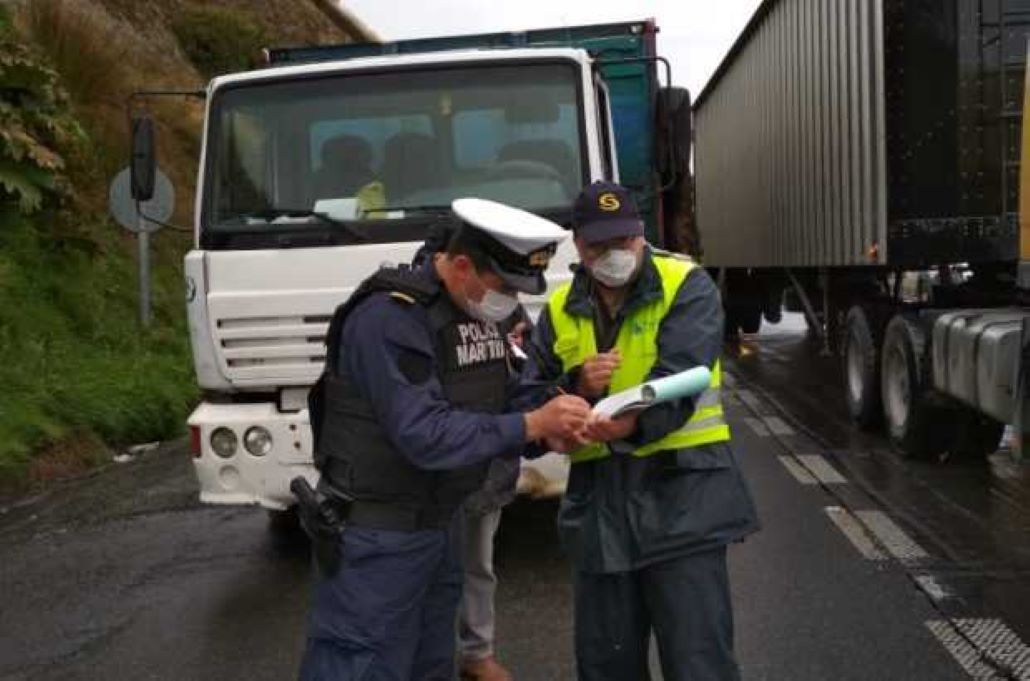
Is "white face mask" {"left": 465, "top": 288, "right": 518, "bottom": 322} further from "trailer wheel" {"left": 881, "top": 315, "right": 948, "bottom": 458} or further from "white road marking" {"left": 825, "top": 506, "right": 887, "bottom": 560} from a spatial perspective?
"trailer wheel" {"left": 881, "top": 315, "right": 948, "bottom": 458}

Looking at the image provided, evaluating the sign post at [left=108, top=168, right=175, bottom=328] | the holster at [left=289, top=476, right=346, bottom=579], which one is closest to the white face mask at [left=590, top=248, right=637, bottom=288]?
the holster at [left=289, top=476, right=346, bottom=579]

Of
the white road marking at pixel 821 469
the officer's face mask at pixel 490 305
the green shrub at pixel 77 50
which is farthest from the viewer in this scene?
the green shrub at pixel 77 50

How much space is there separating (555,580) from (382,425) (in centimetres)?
319

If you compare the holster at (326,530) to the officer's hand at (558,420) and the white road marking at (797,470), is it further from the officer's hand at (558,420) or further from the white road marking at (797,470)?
the white road marking at (797,470)

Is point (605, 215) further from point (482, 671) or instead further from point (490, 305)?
point (482, 671)

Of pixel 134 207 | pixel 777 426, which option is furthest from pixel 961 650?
pixel 134 207

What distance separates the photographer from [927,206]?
7.98 m

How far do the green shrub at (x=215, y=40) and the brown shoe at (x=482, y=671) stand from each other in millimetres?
21587

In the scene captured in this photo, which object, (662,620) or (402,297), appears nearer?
(402,297)

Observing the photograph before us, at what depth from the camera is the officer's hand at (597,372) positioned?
3.01 meters

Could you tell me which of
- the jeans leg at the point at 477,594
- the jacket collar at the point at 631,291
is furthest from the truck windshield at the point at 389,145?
the jacket collar at the point at 631,291

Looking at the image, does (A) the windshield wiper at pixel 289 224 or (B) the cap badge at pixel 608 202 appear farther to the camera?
(A) the windshield wiper at pixel 289 224

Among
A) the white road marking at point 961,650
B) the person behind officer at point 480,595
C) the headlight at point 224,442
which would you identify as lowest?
the white road marking at point 961,650

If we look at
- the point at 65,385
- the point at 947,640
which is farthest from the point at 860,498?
the point at 65,385
